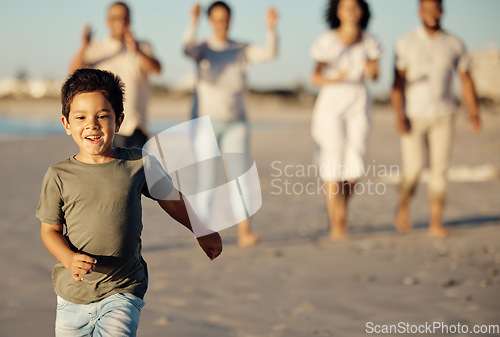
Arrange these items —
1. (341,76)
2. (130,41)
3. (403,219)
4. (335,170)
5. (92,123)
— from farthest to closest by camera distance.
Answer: (403,219) → (335,170) → (341,76) → (130,41) → (92,123)

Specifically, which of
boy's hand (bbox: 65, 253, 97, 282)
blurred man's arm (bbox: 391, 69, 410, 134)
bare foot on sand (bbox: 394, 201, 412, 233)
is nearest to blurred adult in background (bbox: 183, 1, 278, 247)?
blurred man's arm (bbox: 391, 69, 410, 134)

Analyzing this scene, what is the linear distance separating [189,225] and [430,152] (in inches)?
160

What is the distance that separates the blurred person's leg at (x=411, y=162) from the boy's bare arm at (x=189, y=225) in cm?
388

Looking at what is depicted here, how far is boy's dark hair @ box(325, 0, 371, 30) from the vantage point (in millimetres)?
5758

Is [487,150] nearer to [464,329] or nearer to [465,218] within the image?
[465,218]

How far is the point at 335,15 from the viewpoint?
5.87 m

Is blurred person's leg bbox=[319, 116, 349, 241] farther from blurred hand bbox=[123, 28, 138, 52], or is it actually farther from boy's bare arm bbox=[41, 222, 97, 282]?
boy's bare arm bbox=[41, 222, 97, 282]

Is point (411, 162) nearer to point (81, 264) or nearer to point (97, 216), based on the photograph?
point (97, 216)

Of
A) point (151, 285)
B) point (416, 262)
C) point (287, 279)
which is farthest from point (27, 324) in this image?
point (416, 262)

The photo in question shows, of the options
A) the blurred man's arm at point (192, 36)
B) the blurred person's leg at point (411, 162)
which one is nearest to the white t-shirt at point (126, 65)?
the blurred man's arm at point (192, 36)

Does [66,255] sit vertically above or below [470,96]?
above

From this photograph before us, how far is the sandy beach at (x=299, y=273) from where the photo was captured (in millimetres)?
3395

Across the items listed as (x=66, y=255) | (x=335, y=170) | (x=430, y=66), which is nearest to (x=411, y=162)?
(x=335, y=170)

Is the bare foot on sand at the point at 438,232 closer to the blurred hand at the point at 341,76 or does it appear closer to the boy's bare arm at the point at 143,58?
the blurred hand at the point at 341,76
